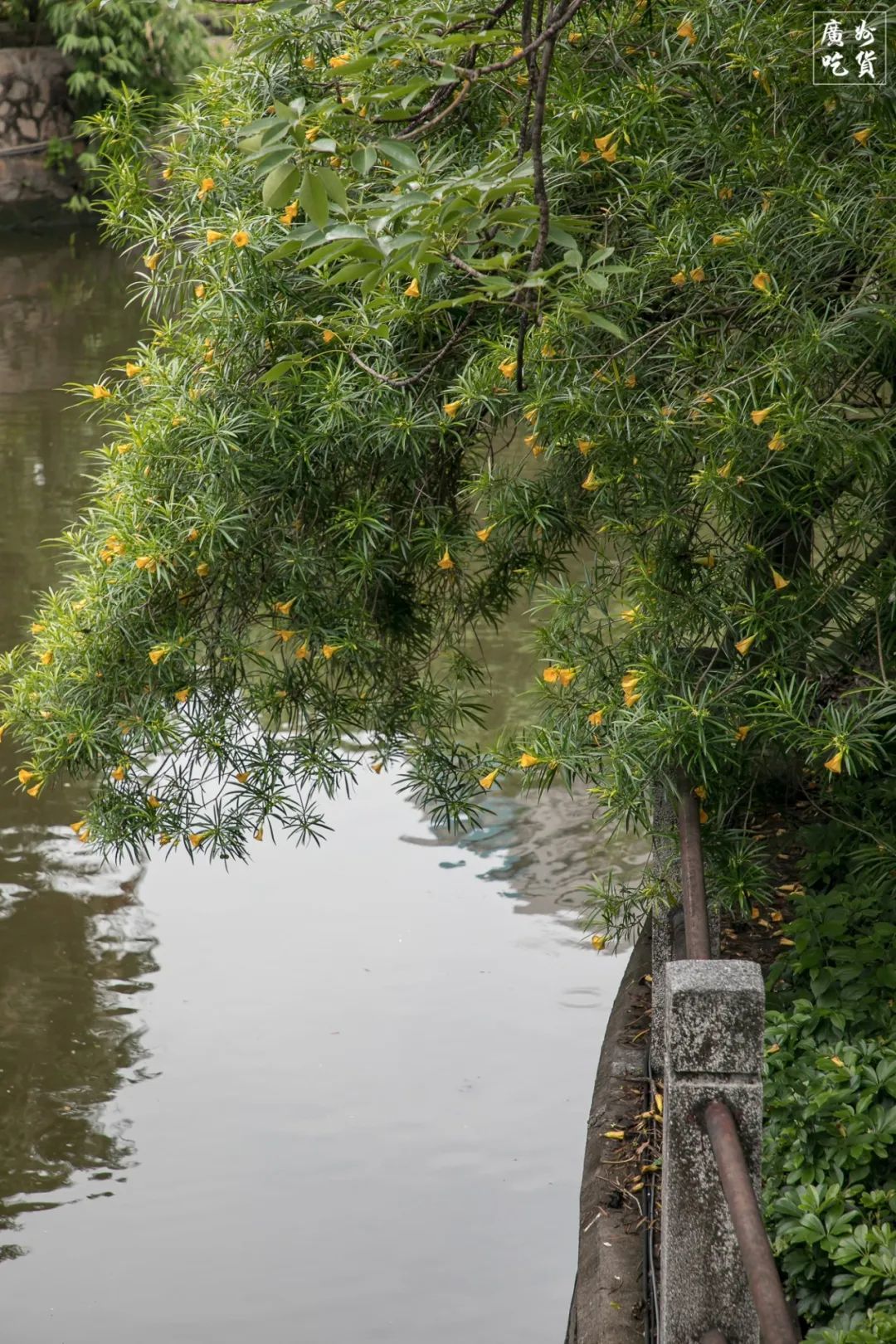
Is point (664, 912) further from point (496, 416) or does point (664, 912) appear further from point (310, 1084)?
point (310, 1084)

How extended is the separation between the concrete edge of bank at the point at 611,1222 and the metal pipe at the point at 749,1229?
1.01 meters

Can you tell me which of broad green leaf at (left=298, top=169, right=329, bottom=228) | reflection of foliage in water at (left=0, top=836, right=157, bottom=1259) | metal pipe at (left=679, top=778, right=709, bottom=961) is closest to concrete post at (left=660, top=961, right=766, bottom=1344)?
metal pipe at (left=679, top=778, right=709, bottom=961)

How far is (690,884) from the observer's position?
2.82 metres

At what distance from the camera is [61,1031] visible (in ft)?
17.0

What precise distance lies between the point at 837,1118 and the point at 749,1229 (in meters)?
1.16

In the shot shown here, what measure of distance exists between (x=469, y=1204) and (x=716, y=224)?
2916 mm

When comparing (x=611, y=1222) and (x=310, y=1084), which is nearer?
(x=611, y=1222)

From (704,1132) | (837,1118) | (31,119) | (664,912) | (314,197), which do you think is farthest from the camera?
(31,119)

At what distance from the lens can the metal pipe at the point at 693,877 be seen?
2.67 meters

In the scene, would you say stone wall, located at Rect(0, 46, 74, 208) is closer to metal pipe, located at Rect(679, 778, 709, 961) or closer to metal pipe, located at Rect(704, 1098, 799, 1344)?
metal pipe, located at Rect(679, 778, 709, 961)

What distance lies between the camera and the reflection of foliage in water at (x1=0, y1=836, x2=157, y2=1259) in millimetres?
4551

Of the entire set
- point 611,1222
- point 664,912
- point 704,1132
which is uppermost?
point 664,912

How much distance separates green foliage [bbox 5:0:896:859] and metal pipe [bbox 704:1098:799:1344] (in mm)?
764

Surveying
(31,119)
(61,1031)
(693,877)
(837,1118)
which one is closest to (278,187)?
(693,877)
